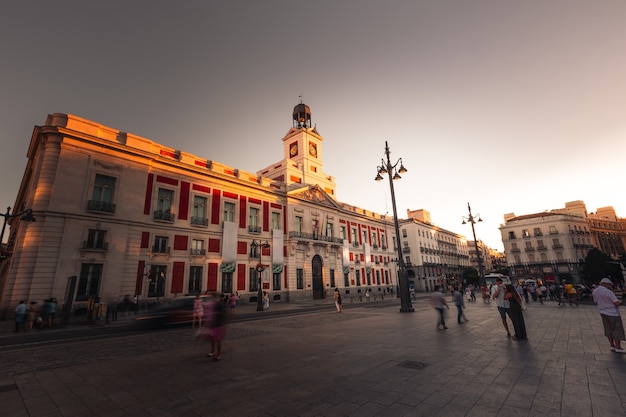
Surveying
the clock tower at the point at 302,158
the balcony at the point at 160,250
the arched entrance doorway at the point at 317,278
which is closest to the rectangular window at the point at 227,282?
→ the balcony at the point at 160,250

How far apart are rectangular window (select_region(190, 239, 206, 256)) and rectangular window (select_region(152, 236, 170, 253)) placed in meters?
2.21

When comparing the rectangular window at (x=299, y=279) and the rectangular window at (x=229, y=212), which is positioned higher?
the rectangular window at (x=229, y=212)

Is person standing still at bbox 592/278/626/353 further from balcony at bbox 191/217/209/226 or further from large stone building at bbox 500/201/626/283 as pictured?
large stone building at bbox 500/201/626/283

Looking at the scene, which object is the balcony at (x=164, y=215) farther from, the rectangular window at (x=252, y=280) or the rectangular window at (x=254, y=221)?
the rectangular window at (x=252, y=280)

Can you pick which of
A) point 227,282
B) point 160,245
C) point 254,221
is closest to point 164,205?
point 160,245

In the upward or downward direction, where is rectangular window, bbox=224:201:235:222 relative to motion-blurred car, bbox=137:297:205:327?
upward

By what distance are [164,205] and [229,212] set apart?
20.8 feet

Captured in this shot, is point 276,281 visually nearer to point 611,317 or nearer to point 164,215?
point 164,215

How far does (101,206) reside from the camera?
20703 millimetres

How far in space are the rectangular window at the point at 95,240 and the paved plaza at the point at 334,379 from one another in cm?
1276

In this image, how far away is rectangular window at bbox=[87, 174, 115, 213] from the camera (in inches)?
808

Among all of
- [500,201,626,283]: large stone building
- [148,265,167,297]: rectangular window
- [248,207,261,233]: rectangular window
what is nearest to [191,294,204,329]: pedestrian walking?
[148,265,167,297]: rectangular window

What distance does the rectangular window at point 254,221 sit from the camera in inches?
1203

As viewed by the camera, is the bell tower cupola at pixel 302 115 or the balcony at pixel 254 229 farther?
the bell tower cupola at pixel 302 115
